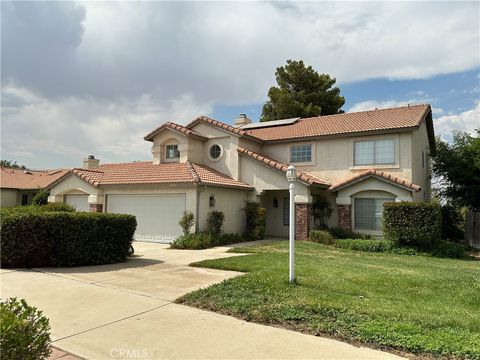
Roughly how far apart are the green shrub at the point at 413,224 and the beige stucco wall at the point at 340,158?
11.5ft

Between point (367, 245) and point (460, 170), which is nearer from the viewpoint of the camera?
point (367, 245)

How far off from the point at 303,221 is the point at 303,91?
2070 centimetres

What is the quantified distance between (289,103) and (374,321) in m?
30.1

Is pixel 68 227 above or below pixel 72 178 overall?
below

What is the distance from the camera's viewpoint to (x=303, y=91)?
3547 cm

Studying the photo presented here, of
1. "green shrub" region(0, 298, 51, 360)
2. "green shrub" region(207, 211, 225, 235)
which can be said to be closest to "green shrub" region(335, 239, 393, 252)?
"green shrub" region(207, 211, 225, 235)

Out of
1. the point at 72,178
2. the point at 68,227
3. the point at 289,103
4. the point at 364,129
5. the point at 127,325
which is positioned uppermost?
the point at 289,103

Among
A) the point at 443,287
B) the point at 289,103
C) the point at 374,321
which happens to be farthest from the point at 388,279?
the point at 289,103

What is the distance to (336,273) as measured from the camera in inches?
361

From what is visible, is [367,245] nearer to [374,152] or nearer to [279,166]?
[374,152]

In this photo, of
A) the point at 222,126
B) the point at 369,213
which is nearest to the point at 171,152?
the point at 222,126

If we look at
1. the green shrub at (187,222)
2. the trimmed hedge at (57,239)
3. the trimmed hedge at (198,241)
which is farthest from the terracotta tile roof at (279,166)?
the trimmed hedge at (57,239)

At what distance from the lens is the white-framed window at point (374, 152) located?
1867cm

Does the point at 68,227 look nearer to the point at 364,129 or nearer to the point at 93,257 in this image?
the point at 93,257
